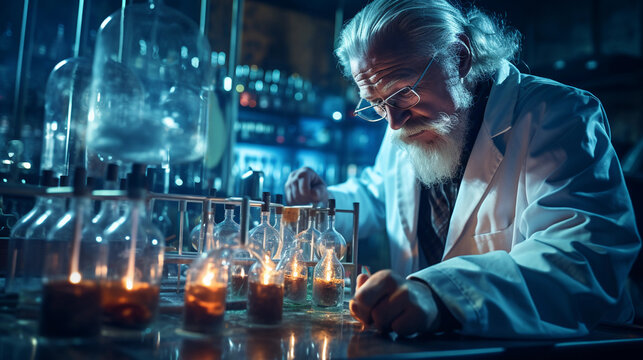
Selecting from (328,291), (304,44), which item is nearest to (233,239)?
(328,291)

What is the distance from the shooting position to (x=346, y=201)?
8.17 ft

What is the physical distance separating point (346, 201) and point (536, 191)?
1042 mm

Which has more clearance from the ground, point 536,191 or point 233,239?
point 536,191

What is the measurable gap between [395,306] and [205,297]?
0.42m

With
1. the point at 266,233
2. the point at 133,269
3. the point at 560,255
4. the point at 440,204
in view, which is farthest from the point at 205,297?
the point at 440,204

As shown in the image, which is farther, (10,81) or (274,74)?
(274,74)

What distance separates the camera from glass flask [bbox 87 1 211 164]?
0.99m

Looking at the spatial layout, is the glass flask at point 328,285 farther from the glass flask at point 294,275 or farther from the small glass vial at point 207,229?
the small glass vial at point 207,229

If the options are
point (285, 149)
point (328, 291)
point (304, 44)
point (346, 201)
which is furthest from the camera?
point (304, 44)

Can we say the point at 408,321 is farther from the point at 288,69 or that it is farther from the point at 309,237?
the point at 288,69

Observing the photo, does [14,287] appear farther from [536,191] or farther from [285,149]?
[285,149]

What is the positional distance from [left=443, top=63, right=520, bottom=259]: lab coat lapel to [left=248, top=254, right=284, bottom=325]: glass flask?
3.30 ft

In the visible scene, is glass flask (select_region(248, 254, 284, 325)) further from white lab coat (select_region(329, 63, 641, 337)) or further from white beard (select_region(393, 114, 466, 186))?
white beard (select_region(393, 114, 466, 186))

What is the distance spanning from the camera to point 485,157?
1921 mm
